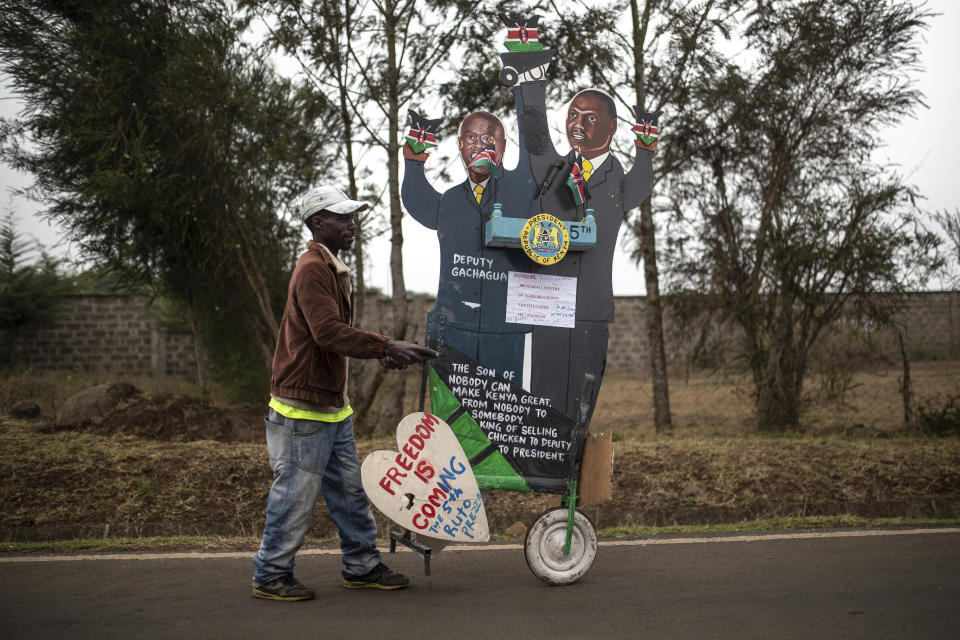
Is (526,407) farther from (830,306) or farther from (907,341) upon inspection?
(907,341)

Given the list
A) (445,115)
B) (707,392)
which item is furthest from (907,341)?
(445,115)

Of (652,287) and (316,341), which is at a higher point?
(652,287)

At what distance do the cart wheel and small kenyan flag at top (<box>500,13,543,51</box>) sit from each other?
2654mm

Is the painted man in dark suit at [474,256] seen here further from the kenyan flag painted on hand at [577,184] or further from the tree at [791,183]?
the tree at [791,183]

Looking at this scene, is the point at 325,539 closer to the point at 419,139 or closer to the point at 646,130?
the point at 419,139

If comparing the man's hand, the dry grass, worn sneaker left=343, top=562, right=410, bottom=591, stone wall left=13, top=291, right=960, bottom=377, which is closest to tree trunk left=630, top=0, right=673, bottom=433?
the dry grass

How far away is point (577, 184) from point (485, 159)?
555 millimetres

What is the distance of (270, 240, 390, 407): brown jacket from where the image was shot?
3.90 metres

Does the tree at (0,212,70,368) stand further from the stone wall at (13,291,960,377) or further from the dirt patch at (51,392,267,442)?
the dirt patch at (51,392,267,442)

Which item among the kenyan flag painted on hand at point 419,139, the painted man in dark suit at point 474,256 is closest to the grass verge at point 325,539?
the painted man in dark suit at point 474,256

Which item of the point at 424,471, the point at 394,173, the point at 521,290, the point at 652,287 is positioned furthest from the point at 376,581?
the point at 652,287

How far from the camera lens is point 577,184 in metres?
4.52

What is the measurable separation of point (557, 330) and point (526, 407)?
1.57 ft

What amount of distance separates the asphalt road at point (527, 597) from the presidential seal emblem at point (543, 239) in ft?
5.99
